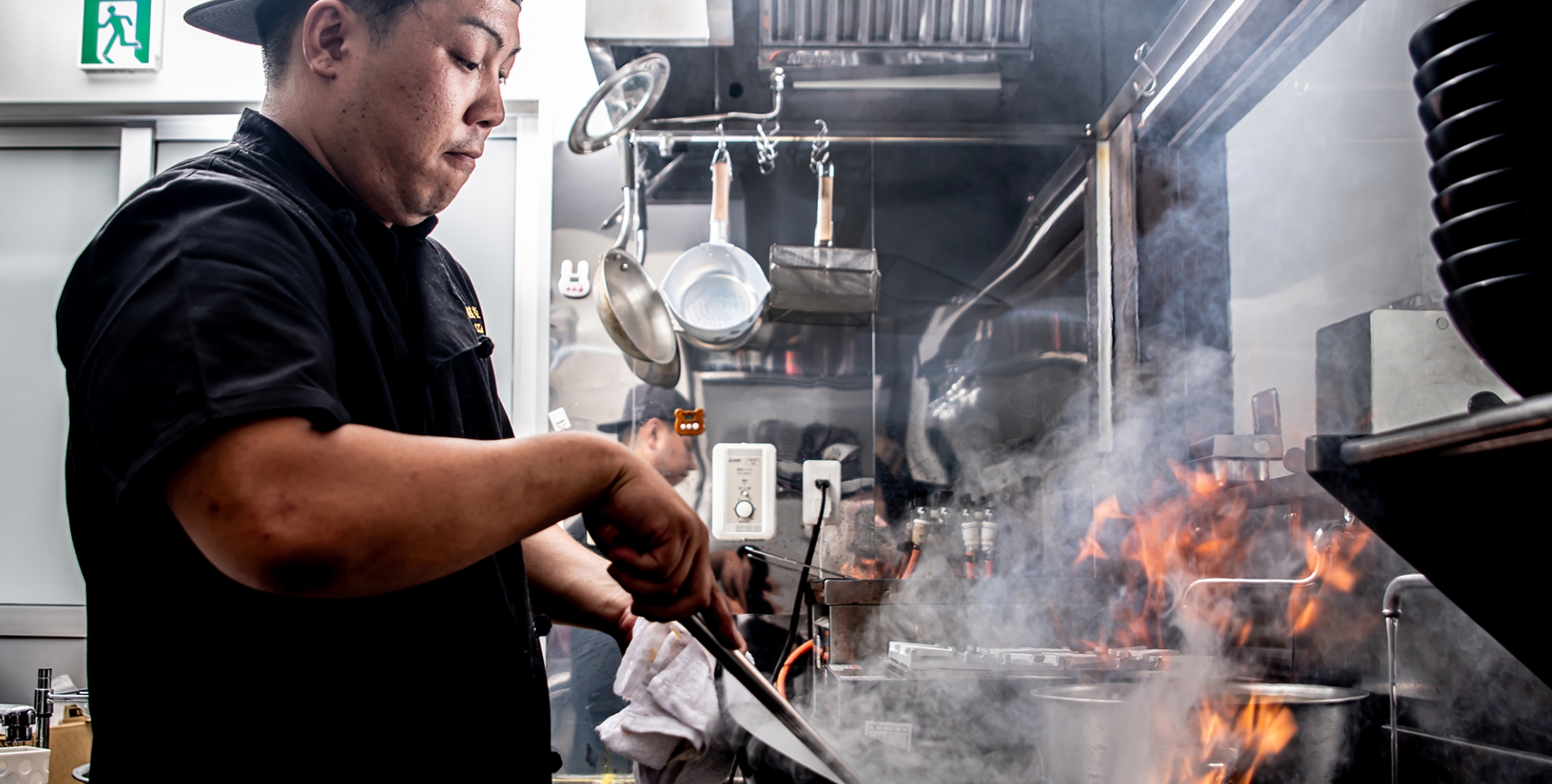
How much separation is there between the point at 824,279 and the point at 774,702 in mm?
1624

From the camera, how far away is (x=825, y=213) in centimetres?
258

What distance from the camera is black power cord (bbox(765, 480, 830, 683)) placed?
8.06ft

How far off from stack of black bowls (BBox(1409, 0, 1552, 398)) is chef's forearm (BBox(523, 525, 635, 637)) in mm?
1026

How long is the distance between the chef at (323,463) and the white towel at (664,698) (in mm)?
436

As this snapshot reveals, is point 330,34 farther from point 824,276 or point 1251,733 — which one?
point 824,276

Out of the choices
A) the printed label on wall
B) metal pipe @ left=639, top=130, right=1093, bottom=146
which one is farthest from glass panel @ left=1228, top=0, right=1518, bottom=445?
the printed label on wall

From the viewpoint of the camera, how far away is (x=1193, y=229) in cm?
226

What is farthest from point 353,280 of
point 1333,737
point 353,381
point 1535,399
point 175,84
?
point 175,84

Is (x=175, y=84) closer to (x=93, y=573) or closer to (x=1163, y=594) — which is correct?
(x=93, y=573)

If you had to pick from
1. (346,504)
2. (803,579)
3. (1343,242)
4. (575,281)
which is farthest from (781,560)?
(346,504)

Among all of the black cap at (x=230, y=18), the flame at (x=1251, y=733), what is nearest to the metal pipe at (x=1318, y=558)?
the flame at (x=1251, y=733)

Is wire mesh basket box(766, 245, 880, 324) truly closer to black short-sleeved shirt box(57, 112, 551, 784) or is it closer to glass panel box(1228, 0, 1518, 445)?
glass panel box(1228, 0, 1518, 445)

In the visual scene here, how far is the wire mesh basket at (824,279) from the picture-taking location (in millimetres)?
2555

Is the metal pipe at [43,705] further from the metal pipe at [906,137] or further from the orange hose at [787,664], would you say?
the metal pipe at [906,137]
